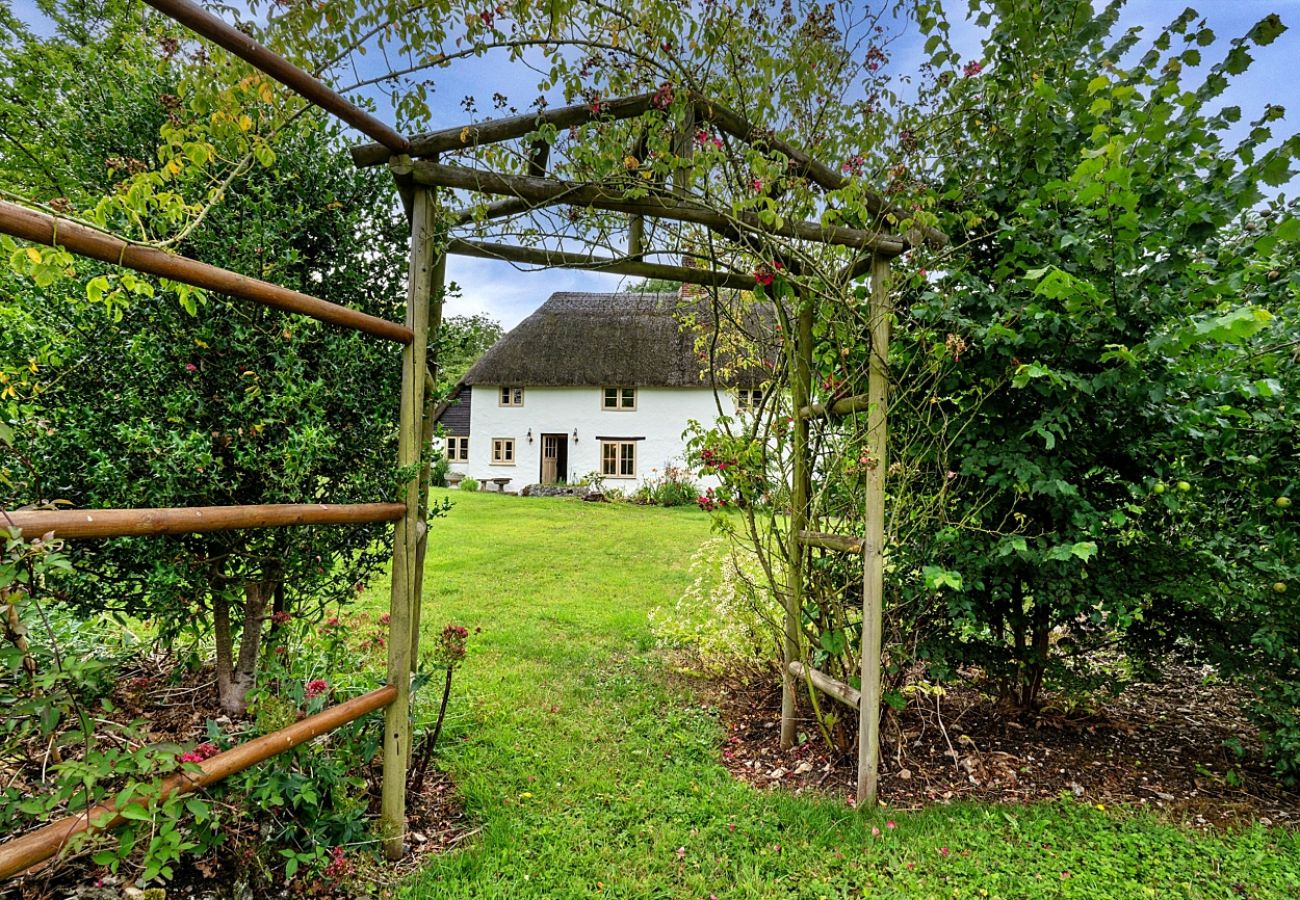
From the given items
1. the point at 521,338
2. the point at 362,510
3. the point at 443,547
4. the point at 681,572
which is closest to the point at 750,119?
the point at 362,510

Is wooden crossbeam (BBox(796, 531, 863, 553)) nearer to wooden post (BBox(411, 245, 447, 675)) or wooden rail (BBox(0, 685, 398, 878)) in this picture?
wooden post (BBox(411, 245, 447, 675))

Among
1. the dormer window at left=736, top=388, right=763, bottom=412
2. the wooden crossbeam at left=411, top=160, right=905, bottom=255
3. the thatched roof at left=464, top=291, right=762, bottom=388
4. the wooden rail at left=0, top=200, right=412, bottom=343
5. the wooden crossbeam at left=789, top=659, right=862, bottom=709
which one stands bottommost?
the wooden crossbeam at left=789, top=659, right=862, bottom=709

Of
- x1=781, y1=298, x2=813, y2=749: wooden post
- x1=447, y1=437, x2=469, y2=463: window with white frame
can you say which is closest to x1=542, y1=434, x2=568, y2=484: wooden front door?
x1=447, y1=437, x2=469, y2=463: window with white frame

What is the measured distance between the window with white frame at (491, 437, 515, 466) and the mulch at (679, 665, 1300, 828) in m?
15.8

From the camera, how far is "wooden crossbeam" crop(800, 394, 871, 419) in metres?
2.91

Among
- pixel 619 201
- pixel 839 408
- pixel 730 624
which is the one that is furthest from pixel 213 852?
pixel 839 408

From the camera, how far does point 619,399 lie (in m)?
18.3

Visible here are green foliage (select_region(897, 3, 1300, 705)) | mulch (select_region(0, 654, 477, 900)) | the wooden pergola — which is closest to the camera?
the wooden pergola

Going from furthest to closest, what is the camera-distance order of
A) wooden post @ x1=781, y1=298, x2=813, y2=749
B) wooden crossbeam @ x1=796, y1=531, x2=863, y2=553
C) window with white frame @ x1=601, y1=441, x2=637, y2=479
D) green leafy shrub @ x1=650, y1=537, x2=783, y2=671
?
window with white frame @ x1=601, y1=441, x2=637, y2=479 < green leafy shrub @ x1=650, y1=537, x2=783, y2=671 < wooden post @ x1=781, y1=298, x2=813, y2=749 < wooden crossbeam @ x1=796, y1=531, x2=863, y2=553

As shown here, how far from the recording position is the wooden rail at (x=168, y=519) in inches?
49.5

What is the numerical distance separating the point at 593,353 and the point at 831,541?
15995mm

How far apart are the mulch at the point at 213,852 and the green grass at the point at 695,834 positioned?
0.37ft

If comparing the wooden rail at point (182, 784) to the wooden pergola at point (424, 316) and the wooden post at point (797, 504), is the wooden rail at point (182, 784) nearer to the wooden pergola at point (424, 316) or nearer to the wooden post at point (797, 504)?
the wooden pergola at point (424, 316)

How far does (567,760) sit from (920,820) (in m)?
1.69
